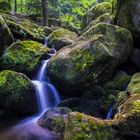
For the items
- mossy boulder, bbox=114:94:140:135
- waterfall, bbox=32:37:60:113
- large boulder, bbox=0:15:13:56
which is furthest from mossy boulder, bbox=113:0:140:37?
mossy boulder, bbox=114:94:140:135

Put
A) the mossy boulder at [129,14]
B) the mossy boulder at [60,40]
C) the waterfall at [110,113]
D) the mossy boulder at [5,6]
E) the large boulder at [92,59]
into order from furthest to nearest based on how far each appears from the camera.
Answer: the mossy boulder at [5,6] → the mossy boulder at [60,40] → the mossy boulder at [129,14] → the large boulder at [92,59] → the waterfall at [110,113]

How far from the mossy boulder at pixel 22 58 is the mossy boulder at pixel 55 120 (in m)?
2.67

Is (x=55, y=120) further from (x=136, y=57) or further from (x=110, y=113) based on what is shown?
(x=136, y=57)

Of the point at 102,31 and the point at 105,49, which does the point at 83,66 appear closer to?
the point at 105,49

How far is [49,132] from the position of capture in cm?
847

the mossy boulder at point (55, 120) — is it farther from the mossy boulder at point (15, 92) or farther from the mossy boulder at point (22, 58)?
the mossy boulder at point (22, 58)

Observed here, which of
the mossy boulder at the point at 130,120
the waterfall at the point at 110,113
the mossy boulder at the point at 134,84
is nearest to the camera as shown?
the mossy boulder at the point at 130,120

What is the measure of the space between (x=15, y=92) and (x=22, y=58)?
7.36 ft

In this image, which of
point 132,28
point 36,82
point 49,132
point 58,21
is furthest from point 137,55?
point 58,21

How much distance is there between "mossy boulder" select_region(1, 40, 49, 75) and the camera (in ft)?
37.4

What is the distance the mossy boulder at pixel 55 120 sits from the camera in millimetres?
8559

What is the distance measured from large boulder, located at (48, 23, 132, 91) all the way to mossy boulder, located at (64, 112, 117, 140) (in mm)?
4155

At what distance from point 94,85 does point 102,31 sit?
2.31 m

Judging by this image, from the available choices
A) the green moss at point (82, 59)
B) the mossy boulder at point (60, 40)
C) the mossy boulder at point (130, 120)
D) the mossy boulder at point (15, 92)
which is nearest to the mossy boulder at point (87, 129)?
the mossy boulder at point (130, 120)
